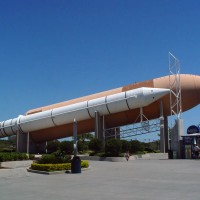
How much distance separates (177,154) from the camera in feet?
128

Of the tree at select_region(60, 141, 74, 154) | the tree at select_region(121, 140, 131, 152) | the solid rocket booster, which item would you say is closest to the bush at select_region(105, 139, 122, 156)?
the tree at select_region(121, 140, 131, 152)

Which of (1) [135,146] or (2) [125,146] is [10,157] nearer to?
(2) [125,146]

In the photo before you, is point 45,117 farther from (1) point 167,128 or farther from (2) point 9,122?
(1) point 167,128

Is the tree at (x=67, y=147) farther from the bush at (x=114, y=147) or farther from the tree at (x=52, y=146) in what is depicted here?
the bush at (x=114, y=147)

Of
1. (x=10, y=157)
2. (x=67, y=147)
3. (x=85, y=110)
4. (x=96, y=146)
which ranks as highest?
(x=85, y=110)

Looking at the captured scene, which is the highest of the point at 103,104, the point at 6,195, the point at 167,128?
the point at 103,104

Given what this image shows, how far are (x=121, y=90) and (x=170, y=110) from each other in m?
7.24

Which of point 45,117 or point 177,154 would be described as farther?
point 45,117

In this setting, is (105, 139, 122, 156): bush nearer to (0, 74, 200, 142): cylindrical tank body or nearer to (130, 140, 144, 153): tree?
(130, 140, 144, 153): tree

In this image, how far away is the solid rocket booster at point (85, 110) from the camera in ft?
150

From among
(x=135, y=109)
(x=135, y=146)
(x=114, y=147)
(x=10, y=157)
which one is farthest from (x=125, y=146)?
(x=10, y=157)

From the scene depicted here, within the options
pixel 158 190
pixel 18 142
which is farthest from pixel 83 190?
pixel 18 142

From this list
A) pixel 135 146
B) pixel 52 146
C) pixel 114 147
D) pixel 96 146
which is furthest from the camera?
pixel 52 146

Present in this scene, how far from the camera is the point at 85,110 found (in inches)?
1921
